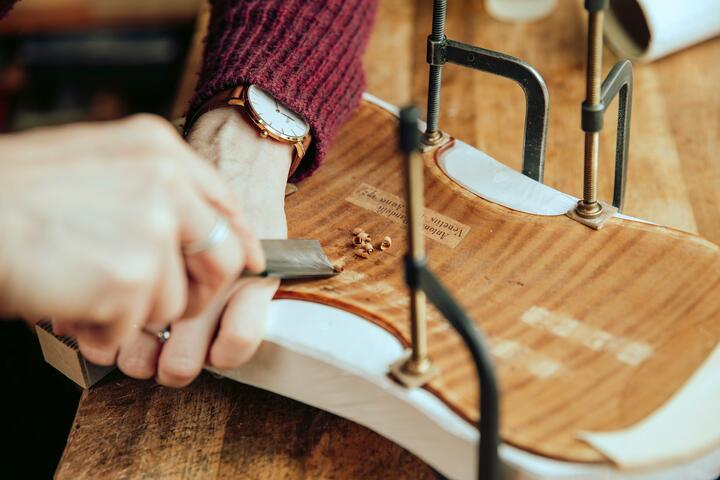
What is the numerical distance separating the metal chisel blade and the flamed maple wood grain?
0.01 meters

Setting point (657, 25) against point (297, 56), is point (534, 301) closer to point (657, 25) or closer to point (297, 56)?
point (297, 56)

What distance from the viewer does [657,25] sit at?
3.26ft

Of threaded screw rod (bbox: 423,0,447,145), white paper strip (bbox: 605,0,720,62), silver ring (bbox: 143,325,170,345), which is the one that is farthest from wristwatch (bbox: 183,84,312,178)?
white paper strip (bbox: 605,0,720,62)

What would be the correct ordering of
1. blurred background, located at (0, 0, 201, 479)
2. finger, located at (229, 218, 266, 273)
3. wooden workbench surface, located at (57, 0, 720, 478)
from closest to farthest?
finger, located at (229, 218, 266, 273) < wooden workbench surface, located at (57, 0, 720, 478) < blurred background, located at (0, 0, 201, 479)

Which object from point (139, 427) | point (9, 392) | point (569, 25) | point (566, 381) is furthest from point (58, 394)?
point (569, 25)

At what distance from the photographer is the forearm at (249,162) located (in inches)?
26.9

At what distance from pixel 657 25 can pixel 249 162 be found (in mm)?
590

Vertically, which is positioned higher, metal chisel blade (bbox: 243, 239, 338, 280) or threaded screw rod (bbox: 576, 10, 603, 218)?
threaded screw rod (bbox: 576, 10, 603, 218)

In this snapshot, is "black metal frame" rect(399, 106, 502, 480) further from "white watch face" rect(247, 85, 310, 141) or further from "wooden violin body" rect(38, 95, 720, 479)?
"white watch face" rect(247, 85, 310, 141)

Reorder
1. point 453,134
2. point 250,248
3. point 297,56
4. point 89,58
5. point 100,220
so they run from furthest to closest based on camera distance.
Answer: point 89,58 < point 453,134 < point 297,56 < point 250,248 < point 100,220

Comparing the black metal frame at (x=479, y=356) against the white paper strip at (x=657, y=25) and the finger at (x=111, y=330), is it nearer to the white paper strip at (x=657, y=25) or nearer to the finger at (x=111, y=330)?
the finger at (x=111, y=330)

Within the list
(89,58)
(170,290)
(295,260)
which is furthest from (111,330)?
(89,58)

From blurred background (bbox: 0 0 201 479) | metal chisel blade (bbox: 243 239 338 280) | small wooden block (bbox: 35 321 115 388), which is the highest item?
metal chisel blade (bbox: 243 239 338 280)

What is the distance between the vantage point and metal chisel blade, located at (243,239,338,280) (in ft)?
2.05
